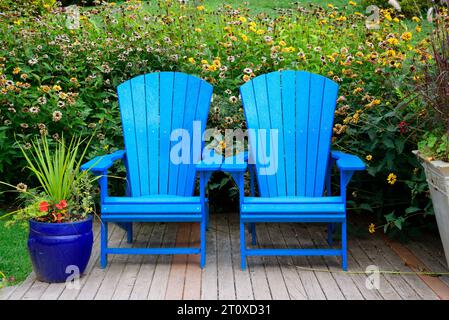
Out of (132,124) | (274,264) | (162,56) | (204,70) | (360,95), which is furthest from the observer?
(162,56)

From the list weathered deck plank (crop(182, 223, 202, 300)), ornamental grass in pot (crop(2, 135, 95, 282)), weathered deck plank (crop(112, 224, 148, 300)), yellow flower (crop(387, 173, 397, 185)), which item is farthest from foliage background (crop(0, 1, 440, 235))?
ornamental grass in pot (crop(2, 135, 95, 282))

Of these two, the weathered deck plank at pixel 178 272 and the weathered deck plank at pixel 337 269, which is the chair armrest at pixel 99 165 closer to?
the weathered deck plank at pixel 178 272

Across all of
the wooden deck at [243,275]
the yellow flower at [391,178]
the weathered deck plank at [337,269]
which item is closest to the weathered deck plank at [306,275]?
the wooden deck at [243,275]

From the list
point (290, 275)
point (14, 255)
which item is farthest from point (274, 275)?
point (14, 255)

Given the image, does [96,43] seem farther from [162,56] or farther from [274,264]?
[274,264]

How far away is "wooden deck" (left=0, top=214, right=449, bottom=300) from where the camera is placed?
296 centimetres

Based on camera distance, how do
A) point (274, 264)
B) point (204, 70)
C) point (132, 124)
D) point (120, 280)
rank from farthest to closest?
point (204, 70) < point (132, 124) < point (274, 264) < point (120, 280)

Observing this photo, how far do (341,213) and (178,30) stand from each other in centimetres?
210

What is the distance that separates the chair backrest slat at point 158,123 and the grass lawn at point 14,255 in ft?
2.27

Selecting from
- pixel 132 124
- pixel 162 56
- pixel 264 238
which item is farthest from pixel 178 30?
pixel 264 238

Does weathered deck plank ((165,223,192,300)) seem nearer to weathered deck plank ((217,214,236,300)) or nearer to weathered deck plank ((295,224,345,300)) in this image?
weathered deck plank ((217,214,236,300))

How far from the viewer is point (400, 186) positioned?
3.87 m

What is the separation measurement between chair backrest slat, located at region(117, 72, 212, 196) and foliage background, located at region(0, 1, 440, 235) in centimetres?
39

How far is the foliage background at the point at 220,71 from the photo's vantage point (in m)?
3.76
